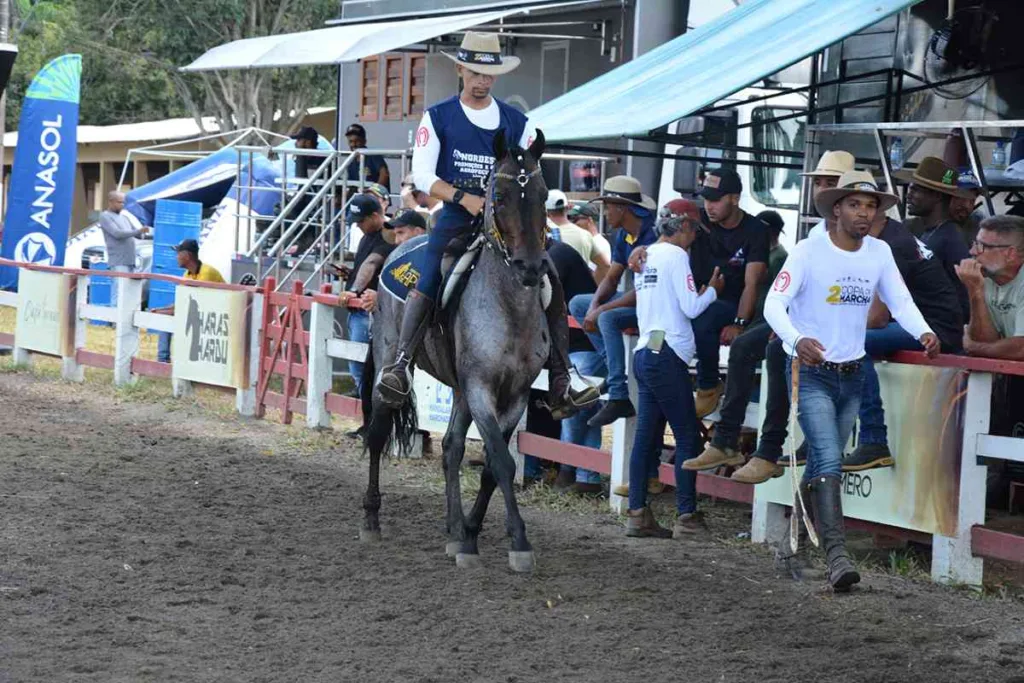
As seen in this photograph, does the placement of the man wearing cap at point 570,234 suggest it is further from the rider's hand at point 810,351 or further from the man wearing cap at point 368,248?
the rider's hand at point 810,351

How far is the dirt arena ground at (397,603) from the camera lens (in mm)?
6219

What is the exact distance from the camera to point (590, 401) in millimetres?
8898

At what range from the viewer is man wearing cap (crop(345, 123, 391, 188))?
17.8 metres

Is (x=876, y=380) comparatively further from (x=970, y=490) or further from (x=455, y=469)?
(x=455, y=469)

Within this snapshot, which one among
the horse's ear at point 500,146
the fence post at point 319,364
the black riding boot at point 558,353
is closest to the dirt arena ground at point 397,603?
the black riding boot at point 558,353

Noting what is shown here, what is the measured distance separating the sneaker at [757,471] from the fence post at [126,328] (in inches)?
389

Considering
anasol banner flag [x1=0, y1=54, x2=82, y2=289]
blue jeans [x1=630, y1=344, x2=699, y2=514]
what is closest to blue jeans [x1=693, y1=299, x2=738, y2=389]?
blue jeans [x1=630, y1=344, x2=699, y2=514]

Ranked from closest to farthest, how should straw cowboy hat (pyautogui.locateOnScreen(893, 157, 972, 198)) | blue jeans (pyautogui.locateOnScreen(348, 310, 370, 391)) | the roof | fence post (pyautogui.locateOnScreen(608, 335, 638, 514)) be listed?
straw cowboy hat (pyautogui.locateOnScreen(893, 157, 972, 198)) < fence post (pyautogui.locateOnScreen(608, 335, 638, 514)) < the roof < blue jeans (pyautogui.locateOnScreen(348, 310, 370, 391))

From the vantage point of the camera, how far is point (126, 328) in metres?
16.8

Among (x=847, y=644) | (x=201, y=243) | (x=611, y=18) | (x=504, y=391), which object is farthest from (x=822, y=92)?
(x=201, y=243)

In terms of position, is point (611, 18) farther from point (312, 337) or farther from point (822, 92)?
point (312, 337)

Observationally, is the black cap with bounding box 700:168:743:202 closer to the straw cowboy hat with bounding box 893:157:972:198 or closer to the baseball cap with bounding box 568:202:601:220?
the straw cowboy hat with bounding box 893:157:972:198

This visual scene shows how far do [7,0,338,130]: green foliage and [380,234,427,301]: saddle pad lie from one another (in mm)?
26214

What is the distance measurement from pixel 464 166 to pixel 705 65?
3374 mm
